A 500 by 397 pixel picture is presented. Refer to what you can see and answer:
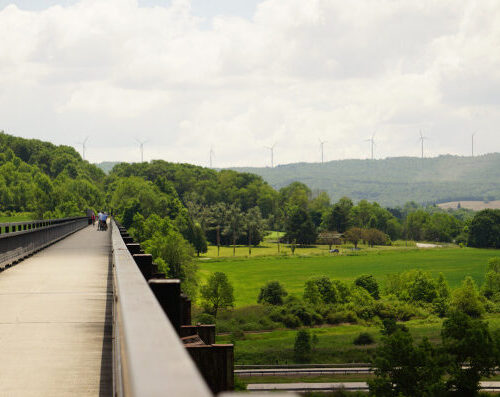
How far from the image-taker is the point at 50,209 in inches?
7343

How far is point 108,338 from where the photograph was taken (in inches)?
352

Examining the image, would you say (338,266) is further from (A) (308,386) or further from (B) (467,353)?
(A) (308,386)

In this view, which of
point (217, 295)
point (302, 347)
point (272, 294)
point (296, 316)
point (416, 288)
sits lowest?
point (302, 347)

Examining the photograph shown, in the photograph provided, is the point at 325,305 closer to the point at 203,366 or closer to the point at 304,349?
the point at 304,349

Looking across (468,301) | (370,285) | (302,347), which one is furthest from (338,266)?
(302,347)

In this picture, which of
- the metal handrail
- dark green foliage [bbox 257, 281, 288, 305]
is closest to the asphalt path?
dark green foliage [bbox 257, 281, 288, 305]

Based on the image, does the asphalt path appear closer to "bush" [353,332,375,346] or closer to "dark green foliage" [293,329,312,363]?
"dark green foliage" [293,329,312,363]

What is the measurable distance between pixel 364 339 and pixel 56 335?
3003 inches

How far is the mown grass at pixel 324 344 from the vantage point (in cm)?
7350

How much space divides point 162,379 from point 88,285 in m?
13.8

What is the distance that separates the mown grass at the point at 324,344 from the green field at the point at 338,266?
78.0 ft

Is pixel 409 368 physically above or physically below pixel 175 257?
below

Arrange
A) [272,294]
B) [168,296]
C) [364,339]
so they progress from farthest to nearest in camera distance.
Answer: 1. [272,294]
2. [364,339]
3. [168,296]

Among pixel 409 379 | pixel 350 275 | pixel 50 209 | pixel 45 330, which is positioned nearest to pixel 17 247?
pixel 45 330
